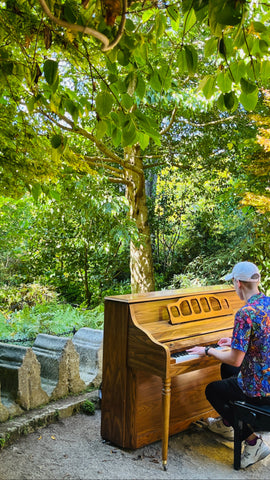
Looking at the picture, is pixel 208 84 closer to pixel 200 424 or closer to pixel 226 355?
pixel 226 355

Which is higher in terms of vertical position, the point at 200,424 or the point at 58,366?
the point at 58,366

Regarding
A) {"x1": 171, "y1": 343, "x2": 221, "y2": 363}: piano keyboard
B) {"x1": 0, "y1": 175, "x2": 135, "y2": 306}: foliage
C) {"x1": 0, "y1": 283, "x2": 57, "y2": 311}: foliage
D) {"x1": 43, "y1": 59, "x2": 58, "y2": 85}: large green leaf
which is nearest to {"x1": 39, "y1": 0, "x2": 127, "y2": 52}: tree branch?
{"x1": 43, "y1": 59, "x2": 58, "y2": 85}: large green leaf

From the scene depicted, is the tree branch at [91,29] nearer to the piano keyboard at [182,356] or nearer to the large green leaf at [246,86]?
the large green leaf at [246,86]

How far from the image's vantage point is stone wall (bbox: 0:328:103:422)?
12.3 feet

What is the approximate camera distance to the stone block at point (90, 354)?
4.55 m

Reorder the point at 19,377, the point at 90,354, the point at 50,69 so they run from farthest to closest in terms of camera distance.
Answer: the point at 90,354 < the point at 19,377 < the point at 50,69

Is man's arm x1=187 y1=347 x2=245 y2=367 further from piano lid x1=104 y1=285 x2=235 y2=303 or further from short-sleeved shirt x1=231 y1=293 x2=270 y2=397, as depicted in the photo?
piano lid x1=104 y1=285 x2=235 y2=303

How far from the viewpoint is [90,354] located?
4.68 m

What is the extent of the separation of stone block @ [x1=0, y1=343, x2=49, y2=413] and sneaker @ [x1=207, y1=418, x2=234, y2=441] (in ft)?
4.94

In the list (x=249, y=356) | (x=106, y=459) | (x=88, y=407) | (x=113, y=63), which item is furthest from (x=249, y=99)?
(x=88, y=407)

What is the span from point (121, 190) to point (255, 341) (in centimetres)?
779

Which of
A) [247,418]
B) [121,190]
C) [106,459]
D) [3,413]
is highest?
[121,190]

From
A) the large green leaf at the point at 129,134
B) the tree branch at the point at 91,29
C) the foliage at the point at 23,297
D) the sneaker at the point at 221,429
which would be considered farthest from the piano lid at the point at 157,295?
the foliage at the point at 23,297

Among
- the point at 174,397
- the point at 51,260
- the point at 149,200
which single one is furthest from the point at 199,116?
the point at 174,397
